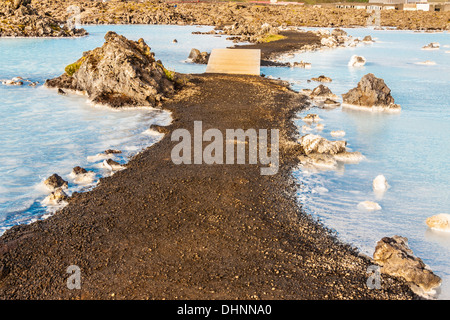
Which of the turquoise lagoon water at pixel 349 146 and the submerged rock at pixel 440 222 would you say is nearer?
the submerged rock at pixel 440 222

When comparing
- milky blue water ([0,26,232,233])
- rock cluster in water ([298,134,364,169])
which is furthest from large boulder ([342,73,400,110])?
milky blue water ([0,26,232,233])

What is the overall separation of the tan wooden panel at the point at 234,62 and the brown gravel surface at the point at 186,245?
17610mm

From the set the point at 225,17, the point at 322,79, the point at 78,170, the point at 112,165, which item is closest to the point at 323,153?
the point at 112,165

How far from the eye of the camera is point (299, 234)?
903cm

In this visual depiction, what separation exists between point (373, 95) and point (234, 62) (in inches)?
483

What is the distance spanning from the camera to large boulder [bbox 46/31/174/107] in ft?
68.4

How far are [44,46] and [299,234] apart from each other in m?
46.0

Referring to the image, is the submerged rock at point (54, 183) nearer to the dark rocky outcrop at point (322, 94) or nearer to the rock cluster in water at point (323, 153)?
the rock cluster in water at point (323, 153)

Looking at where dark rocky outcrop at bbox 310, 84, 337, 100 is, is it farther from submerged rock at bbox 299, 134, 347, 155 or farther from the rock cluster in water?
submerged rock at bbox 299, 134, 347, 155

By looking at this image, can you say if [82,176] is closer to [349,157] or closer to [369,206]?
[369,206]

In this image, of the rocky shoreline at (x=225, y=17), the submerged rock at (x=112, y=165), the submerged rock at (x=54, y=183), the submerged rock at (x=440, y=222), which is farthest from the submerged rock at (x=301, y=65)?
the rocky shoreline at (x=225, y=17)

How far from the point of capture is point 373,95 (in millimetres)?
21531

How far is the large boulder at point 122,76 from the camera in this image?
2084 cm
